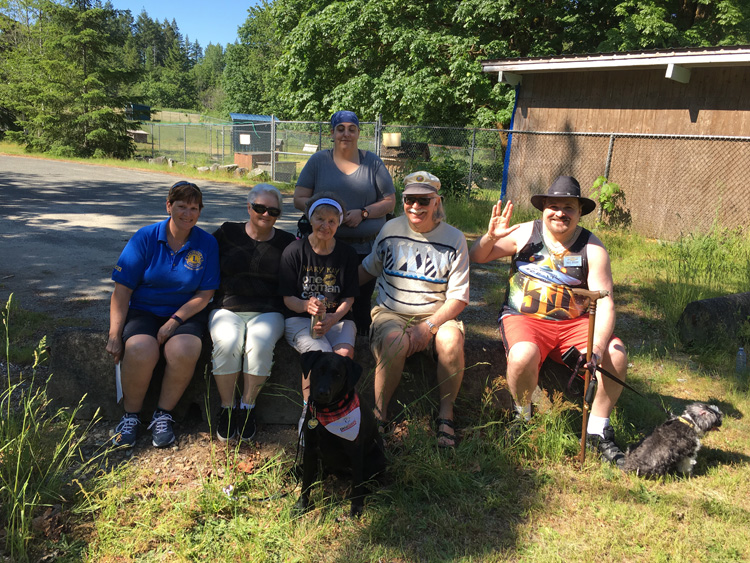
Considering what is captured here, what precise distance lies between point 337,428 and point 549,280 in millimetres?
1691

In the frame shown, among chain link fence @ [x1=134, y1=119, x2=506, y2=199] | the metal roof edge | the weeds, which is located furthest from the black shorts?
the metal roof edge

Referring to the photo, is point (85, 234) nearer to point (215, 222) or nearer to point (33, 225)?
point (33, 225)

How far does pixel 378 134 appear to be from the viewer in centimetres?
1383

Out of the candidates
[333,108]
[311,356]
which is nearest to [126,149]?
[333,108]

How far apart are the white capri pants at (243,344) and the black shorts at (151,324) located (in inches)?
3.4

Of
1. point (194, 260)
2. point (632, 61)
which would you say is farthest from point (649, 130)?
point (194, 260)

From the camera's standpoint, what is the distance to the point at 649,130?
35.4ft

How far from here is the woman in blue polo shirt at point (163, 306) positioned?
3107mm

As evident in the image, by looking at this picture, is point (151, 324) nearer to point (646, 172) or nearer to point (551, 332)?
point (551, 332)

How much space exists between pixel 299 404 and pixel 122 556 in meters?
1.23

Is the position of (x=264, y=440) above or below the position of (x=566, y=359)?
below

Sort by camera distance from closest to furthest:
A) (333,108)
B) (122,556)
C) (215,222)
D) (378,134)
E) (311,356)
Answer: (122,556), (311,356), (215,222), (378,134), (333,108)

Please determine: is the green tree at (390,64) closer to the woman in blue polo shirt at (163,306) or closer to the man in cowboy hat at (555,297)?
the man in cowboy hat at (555,297)

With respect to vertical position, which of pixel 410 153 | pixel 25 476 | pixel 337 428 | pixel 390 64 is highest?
pixel 390 64
